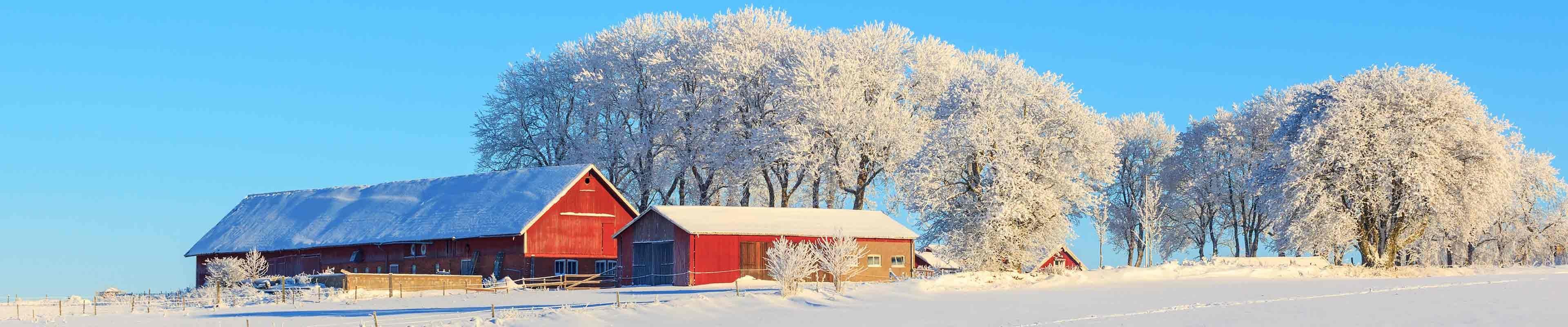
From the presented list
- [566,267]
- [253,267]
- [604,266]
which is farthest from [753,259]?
[253,267]

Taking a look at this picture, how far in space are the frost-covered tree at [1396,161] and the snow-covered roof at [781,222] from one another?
1547 centimetres

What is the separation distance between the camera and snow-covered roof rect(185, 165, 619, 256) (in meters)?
58.6

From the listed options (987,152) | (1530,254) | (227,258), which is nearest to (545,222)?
(227,258)

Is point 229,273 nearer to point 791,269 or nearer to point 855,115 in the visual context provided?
point 855,115

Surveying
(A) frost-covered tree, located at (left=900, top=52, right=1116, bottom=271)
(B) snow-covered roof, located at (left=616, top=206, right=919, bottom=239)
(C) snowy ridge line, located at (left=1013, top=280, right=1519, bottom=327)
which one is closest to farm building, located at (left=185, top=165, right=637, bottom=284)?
(B) snow-covered roof, located at (left=616, top=206, right=919, bottom=239)

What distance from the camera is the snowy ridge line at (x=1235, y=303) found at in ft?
96.0

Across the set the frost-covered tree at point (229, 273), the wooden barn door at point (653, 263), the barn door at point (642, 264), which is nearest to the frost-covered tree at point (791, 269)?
the wooden barn door at point (653, 263)

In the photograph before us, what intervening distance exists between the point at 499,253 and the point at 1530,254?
55.8 m

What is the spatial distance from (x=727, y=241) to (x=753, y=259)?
1368 millimetres

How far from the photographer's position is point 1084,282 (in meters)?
41.8

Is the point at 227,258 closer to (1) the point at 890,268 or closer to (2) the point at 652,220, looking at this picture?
(2) the point at 652,220

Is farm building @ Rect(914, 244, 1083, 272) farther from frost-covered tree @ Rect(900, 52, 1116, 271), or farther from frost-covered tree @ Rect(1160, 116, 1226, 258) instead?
frost-covered tree @ Rect(900, 52, 1116, 271)

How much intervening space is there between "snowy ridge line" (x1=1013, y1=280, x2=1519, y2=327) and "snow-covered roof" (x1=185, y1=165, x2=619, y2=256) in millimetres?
31560

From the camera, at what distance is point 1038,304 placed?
3381 centimetres
